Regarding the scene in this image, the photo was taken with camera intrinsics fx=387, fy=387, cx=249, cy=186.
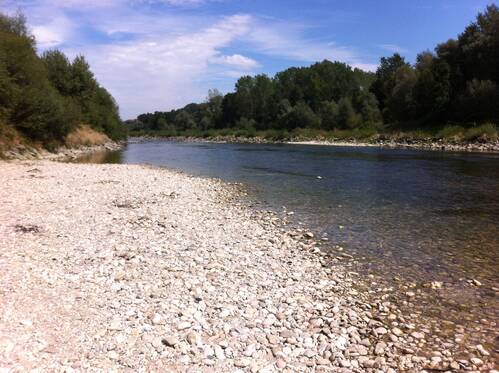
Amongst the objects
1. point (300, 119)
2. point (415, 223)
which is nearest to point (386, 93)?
point (300, 119)

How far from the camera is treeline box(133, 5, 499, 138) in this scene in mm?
62250

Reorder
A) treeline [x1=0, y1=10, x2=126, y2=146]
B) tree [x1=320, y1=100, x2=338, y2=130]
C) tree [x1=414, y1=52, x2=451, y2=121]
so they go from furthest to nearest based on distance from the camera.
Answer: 1. tree [x1=320, y1=100, x2=338, y2=130]
2. tree [x1=414, y1=52, x2=451, y2=121]
3. treeline [x1=0, y1=10, x2=126, y2=146]

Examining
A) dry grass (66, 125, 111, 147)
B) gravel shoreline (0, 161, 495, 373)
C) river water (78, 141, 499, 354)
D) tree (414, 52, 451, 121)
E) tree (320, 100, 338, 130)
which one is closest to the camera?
gravel shoreline (0, 161, 495, 373)

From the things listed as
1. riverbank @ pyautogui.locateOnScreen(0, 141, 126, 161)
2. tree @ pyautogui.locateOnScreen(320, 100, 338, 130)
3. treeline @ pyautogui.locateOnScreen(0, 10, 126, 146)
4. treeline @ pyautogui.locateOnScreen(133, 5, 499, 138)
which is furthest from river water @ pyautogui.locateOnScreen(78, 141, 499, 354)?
tree @ pyautogui.locateOnScreen(320, 100, 338, 130)

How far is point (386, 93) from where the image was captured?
99125mm

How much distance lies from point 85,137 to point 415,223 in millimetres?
53957

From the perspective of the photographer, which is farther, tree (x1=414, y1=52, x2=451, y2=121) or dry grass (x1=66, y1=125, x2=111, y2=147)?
tree (x1=414, y1=52, x2=451, y2=121)

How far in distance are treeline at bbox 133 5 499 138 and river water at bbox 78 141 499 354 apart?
4121cm

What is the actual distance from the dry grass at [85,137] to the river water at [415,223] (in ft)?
98.4

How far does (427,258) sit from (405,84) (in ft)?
246

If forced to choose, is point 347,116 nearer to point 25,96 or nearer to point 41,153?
point 41,153

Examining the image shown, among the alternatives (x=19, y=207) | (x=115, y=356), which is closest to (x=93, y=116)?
(x=19, y=207)

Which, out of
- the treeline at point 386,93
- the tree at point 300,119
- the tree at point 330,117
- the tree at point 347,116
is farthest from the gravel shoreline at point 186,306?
the tree at point 300,119

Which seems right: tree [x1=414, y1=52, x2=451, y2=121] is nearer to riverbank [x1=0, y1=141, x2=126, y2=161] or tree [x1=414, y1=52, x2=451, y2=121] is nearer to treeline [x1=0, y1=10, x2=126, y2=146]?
riverbank [x1=0, y1=141, x2=126, y2=161]
